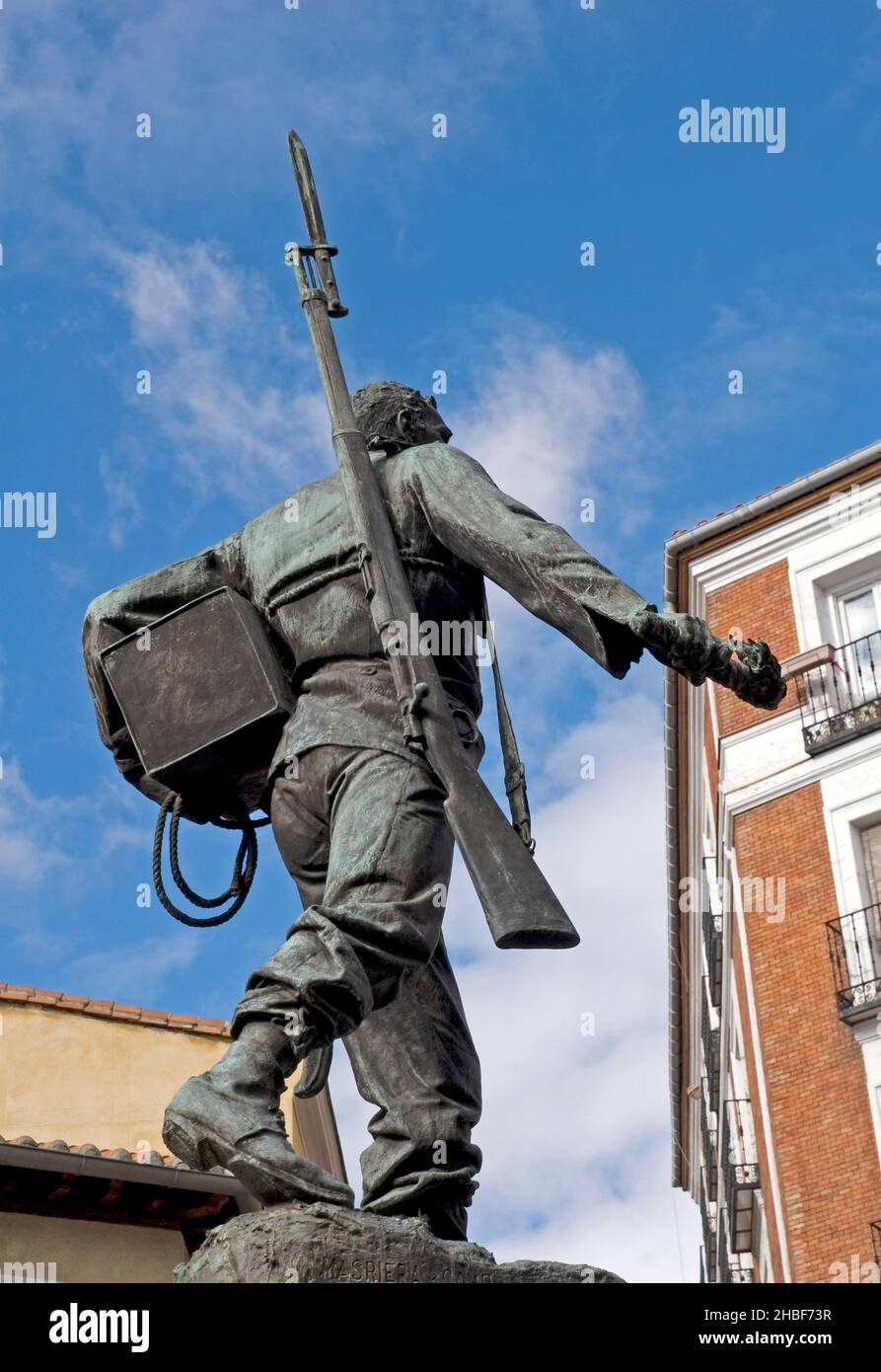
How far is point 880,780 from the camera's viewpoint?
27953 mm

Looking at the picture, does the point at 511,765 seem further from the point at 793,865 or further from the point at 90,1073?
the point at 793,865

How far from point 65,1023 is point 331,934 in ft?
58.8

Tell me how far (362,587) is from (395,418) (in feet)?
2.37

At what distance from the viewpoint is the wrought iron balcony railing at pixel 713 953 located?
32.7m

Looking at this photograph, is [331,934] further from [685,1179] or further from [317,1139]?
[685,1179]

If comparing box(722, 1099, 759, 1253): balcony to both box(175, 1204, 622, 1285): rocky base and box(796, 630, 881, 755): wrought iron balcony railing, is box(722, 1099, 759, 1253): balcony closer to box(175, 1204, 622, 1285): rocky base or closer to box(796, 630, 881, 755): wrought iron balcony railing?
box(796, 630, 881, 755): wrought iron balcony railing

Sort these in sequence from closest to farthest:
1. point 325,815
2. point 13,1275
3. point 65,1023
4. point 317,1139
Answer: point 325,815 < point 13,1275 < point 65,1023 < point 317,1139

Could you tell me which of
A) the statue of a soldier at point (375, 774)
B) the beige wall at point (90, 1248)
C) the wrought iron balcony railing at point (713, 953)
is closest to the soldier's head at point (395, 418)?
the statue of a soldier at point (375, 774)

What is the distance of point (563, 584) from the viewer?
549cm

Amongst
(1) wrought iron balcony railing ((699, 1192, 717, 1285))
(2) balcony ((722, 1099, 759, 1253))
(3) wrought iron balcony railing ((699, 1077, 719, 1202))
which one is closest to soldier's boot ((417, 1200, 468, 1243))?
(2) balcony ((722, 1099, 759, 1253))

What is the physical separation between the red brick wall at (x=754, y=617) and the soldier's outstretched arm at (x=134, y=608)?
24.2m

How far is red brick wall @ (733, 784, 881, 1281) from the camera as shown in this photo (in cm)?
2497
